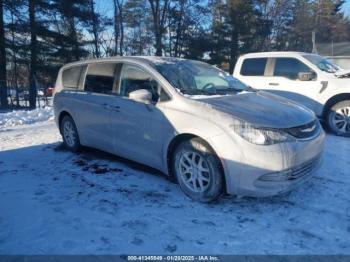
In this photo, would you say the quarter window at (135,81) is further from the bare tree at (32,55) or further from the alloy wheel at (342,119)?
the bare tree at (32,55)

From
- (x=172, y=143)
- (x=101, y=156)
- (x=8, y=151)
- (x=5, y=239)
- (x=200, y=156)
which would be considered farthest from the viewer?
(x=8, y=151)

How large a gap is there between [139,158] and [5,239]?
6.36 feet

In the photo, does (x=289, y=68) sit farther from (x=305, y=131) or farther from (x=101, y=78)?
(x=101, y=78)

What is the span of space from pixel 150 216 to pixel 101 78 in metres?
2.62

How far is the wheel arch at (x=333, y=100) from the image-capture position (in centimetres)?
701

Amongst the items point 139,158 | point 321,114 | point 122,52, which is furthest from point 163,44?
point 139,158

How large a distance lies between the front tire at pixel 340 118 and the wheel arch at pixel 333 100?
7cm

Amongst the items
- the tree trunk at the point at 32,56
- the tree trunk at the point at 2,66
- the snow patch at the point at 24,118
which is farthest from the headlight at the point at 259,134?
the tree trunk at the point at 32,56

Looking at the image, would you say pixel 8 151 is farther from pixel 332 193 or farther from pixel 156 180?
pixel 332 193

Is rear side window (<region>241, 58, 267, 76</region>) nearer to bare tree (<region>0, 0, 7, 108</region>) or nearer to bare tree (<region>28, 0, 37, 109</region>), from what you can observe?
bare tree (<region>0, 0, 7, 108</region>)

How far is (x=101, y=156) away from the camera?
587 centimetres

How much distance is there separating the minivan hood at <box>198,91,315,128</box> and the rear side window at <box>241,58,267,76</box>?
405 centimetres

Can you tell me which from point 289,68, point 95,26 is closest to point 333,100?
point 289,68

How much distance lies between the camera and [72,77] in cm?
596
